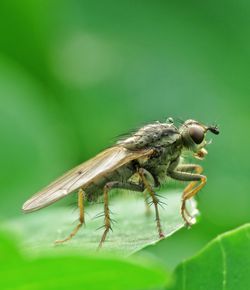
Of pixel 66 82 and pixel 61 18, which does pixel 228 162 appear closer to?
pixel 66 82

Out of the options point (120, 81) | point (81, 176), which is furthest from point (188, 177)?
point (120, 81)

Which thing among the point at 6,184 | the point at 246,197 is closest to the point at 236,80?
the point at 246,197

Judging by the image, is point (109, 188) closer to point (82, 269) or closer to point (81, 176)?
point (81, 176)

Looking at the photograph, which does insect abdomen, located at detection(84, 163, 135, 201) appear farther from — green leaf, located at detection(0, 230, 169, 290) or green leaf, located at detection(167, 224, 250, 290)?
green leaf, located at detection(0, 230, 169, 290)

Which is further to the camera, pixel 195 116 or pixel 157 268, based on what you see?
pixel 195 116

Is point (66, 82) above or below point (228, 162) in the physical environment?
above

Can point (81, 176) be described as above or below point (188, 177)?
above

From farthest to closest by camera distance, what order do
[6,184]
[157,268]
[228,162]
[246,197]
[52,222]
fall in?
[228,162], [246,197], [6,184], [52,222], [157,268]

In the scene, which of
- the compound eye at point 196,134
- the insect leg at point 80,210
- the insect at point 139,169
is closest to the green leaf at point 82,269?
the insect at point 139,169
